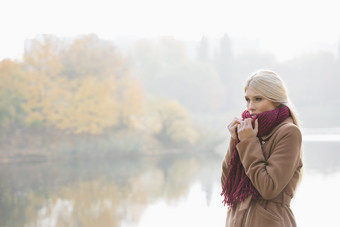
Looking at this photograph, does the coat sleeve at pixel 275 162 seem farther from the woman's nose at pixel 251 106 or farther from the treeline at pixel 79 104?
the treeline at pixel 79 104

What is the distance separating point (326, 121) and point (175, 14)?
3.18 metres

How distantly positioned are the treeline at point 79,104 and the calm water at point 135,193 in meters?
0.71

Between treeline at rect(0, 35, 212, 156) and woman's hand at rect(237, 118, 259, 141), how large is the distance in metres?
6.17

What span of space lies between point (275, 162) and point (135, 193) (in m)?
3.92

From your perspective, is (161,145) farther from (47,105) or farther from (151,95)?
(47,105)

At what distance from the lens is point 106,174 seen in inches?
228

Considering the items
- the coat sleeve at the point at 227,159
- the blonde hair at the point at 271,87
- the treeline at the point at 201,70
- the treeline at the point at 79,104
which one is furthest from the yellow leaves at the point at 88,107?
the blonde hair at the point at 271,87

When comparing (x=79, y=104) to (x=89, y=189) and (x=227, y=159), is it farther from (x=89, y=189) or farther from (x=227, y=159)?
(x=227, y=159)

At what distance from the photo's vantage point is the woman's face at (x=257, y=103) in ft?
3.31

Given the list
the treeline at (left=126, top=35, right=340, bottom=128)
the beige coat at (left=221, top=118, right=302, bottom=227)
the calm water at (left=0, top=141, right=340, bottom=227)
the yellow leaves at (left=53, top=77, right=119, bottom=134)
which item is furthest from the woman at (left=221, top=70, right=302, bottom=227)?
the treeline at (left=126, top=35, right=340, bottom=128)

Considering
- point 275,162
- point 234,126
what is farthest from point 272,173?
point 234,126

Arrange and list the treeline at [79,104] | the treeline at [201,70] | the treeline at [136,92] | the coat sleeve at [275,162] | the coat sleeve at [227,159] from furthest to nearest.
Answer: the treeline at [201,70], the treeline at [136,92], the treeline at [79,104], the coat sleeve at [227,159], the coat sleeve at [275,162]

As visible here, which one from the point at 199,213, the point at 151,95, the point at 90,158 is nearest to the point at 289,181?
the point at 199,213

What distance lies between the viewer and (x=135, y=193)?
15.5 ft
